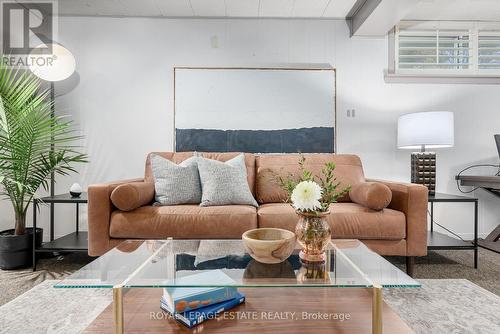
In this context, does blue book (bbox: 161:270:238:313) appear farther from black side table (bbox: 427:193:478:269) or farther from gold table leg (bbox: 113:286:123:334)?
black side table (bbox: 427:193:478:269)

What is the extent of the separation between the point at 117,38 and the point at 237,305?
292 cm

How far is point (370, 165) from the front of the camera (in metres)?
3.06

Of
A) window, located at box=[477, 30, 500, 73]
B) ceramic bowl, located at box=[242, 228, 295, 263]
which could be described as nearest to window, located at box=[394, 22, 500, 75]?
window, located at box=[477, 30, 500, 73]

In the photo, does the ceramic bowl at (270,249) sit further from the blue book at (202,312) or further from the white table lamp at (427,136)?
the white table lamp at (427,136)

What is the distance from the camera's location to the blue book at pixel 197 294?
0.98m

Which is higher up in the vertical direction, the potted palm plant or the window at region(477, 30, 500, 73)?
the window at region(477, 30, 500, 73)

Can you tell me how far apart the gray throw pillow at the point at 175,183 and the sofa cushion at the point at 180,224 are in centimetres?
24

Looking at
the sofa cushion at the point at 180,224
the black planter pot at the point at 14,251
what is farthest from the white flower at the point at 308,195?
the black planter pot at the point at 14,251

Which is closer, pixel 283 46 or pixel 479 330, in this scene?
pixel 479 330

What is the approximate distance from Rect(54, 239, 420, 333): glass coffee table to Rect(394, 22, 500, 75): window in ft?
8.06

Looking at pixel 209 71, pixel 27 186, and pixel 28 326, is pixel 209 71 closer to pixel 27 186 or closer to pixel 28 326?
pixel 27 186

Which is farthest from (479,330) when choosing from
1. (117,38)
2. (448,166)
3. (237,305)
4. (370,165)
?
(117,38)

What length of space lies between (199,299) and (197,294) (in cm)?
2

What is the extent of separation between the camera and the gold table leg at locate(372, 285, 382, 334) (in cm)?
88
